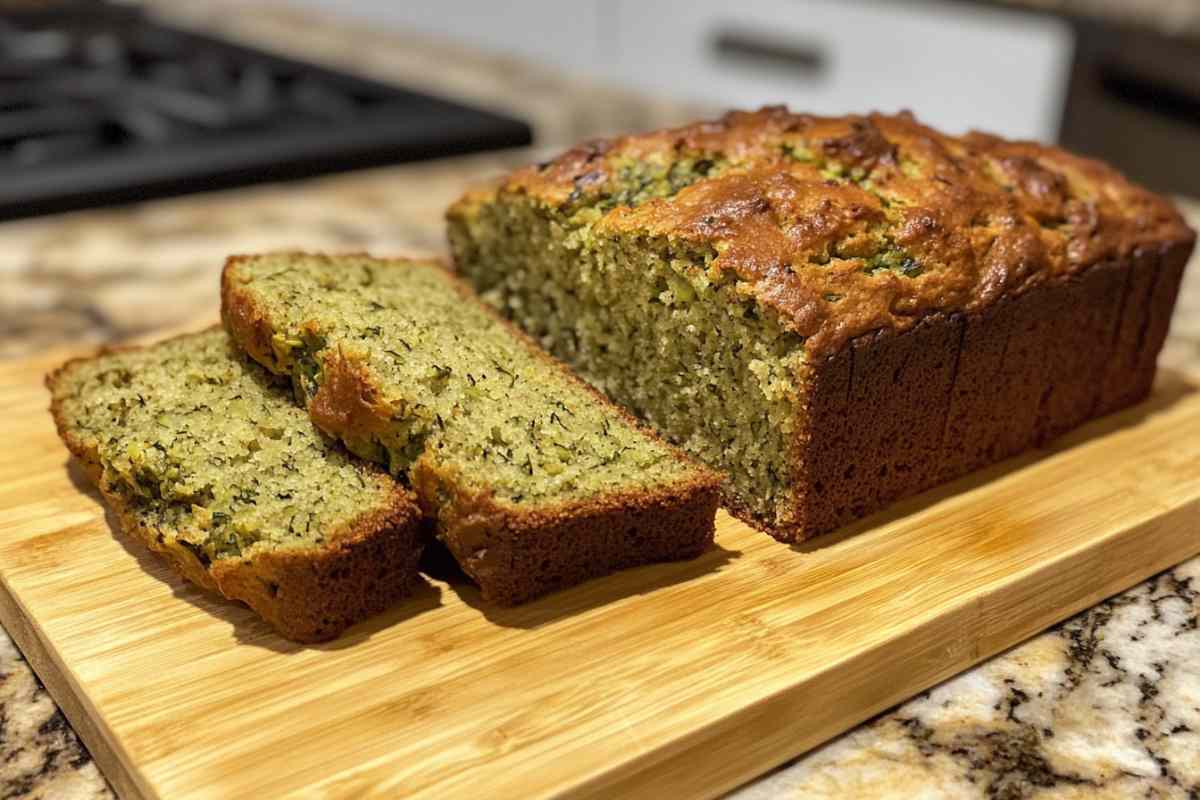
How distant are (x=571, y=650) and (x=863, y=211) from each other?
41.0 inches

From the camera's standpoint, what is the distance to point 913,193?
7.95 ft

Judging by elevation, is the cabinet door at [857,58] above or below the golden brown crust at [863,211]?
below

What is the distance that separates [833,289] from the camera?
2160 millimetres

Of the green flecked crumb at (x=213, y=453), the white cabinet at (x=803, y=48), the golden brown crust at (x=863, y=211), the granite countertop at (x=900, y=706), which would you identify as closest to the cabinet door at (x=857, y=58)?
the white cabinet at (x=803, y=48)

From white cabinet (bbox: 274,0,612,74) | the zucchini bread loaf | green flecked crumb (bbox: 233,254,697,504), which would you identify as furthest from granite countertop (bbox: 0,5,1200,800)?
white cabinet (bbox: 274,0,612,74)

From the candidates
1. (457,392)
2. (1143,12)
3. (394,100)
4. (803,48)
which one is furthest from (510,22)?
(457,392)

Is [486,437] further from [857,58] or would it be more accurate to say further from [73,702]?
[857,58]

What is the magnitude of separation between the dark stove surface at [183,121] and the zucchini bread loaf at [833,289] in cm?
139

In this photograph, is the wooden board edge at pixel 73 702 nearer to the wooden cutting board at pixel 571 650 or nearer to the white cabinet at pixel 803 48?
the wooden cutting board at pixel 571 650

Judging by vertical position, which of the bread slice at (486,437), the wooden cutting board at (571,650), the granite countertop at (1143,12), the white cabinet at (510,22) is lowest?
the white cabinet at (510,22)

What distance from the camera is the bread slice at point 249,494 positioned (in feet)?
6.17

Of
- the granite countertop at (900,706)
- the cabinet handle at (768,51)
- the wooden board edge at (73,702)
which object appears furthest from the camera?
the cabinet handle at (768,51)

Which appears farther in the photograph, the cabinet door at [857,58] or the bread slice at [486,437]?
the cabinet door at [857,58]

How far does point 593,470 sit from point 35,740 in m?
1.00
